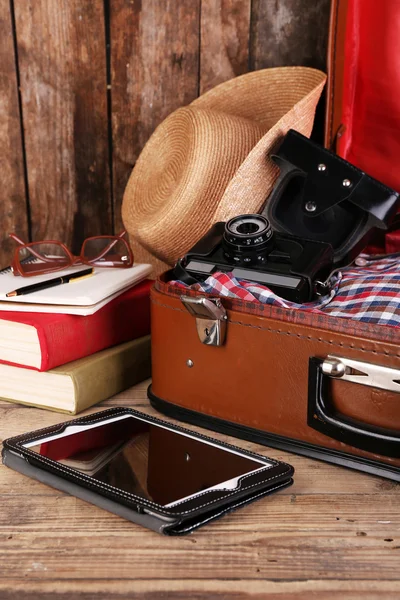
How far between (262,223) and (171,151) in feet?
1.53

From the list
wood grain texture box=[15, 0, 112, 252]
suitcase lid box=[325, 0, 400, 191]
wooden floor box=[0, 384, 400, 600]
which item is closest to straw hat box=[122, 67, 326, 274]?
suitcase lid box=[325, 0, 400, 191]

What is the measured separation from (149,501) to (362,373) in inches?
11.8

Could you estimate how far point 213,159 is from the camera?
137cm

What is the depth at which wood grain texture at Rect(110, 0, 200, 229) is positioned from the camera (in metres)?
1.58

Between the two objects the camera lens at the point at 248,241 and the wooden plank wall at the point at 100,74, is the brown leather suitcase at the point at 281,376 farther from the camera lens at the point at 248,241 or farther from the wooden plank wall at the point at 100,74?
the wooden plank wall at the point at 100,74

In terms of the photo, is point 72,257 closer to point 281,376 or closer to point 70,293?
point 70,293

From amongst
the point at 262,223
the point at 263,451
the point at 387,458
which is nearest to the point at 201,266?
the point at 262,223

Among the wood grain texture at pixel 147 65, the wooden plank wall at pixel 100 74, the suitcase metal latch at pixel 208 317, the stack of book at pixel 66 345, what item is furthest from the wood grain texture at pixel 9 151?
the suitcase metal latch at pixel 208 317

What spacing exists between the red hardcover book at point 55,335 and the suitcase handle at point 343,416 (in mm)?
394

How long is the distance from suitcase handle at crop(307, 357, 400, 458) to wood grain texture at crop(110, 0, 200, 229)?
37.0 inches

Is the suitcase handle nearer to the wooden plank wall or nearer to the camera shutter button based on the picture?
the camera shutter button

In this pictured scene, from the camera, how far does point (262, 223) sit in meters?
1.09

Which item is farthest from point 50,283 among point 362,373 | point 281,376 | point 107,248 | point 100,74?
point 100,74

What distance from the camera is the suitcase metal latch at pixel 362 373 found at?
2.78 ft
